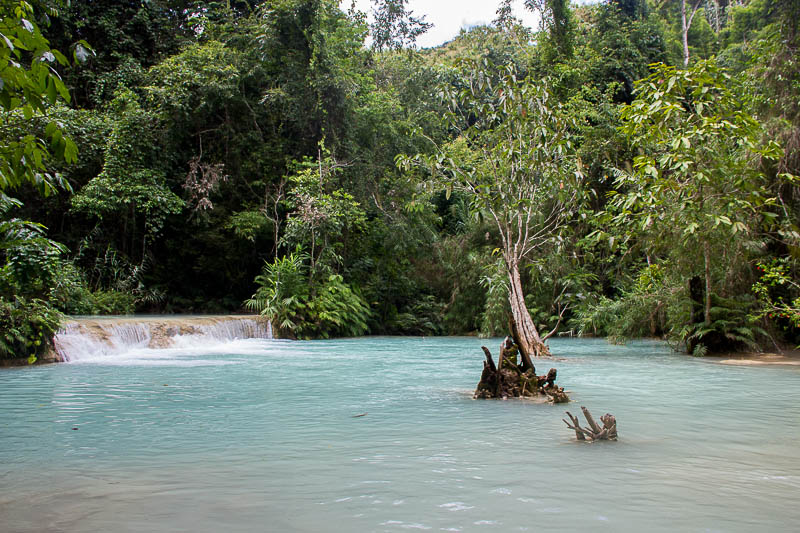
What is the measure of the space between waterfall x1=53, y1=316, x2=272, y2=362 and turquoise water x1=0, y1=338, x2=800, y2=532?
2683mm

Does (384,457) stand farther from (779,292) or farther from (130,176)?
(130,176)

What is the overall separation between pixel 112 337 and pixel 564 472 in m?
10.1

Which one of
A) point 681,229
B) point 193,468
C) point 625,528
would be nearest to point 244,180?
point 681,229

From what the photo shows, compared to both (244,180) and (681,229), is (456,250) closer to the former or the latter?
(244,180)

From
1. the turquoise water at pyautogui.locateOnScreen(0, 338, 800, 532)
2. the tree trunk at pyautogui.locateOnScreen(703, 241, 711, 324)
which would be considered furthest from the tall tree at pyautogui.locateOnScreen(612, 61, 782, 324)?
the turquoise water at pyautogui.locateOnScreen(0, 338, 800, 532)

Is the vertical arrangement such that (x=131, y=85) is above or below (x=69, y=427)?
above

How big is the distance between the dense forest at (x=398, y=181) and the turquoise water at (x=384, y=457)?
4.04 meters

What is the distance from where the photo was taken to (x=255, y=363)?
10453mm

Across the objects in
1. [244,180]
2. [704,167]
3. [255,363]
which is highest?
[244,180]

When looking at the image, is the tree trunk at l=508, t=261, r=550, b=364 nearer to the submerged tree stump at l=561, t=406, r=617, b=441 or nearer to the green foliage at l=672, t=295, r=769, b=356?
the green foliage at l=672, t=295, r=769, b=356

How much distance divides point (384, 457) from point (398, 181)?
672 inches

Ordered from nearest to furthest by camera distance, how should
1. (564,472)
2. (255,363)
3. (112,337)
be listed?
(564,472) < (255,363) < (112,337)

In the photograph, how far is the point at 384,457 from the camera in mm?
4059

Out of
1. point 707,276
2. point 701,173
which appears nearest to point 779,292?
point 707,276
